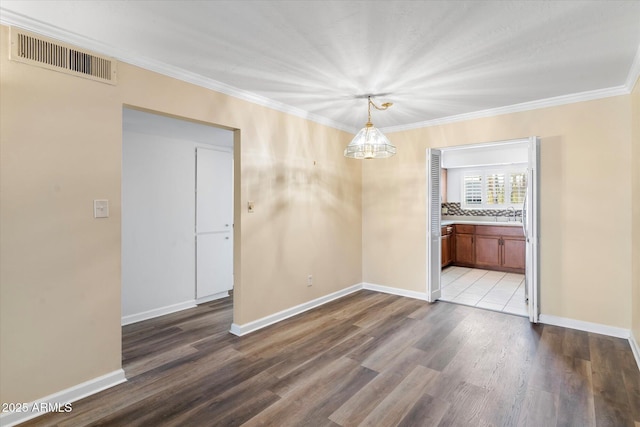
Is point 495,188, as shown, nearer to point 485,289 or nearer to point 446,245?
point 446,245

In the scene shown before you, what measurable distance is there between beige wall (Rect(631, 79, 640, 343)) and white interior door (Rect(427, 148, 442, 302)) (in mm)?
1987

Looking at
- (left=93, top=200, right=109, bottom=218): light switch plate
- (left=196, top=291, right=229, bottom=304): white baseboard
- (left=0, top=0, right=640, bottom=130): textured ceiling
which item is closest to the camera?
(left=0, top=0, right=640, bottom=130): textured ceiling

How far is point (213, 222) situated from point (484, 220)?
19.2 feet

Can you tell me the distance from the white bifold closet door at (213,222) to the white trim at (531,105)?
9.47 ft

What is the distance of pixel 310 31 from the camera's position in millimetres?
2115

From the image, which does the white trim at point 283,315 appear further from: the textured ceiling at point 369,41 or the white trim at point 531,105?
the white trim at point 531,105

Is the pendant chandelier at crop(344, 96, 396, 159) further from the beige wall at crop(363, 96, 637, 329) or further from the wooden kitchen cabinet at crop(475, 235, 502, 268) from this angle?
the wooden kitchen cabinet at crop(475, 235, 502, 268)

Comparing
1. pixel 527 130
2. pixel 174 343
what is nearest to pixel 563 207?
pixel 527 130

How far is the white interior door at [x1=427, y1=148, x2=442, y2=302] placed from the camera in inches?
169

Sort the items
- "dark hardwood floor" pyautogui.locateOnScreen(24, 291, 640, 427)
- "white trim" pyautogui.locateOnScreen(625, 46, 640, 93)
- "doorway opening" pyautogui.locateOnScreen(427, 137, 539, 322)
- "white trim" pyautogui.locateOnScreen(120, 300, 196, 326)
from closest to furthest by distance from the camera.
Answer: "dark hardwood floor" pyautogui.locateOnScreen(24, 291, 640, 427), "white trim" pyautogui.locateOnScreen(625, 46, 640, 93), "white trim" pyautogui.locateOnScreen(120, 300, 196, 326), "doorway opening" pyautogui.locateOnScreen(427, 137, 539, 322)

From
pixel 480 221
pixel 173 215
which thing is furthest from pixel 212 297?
pixel 480 221

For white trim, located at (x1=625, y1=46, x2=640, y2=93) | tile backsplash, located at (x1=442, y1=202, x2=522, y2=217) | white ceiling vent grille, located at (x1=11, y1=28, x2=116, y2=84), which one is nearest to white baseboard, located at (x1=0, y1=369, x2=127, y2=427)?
white ceiling vent grille, located at (x1=11, y1=28, x2=116, y2=84)

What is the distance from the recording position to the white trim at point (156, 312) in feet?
12.1

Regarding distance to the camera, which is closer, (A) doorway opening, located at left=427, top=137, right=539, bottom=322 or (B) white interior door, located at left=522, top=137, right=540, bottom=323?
(B) white interior door, located at left=522, top=137, right=540, bottom=323
